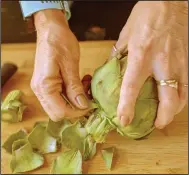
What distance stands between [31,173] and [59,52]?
0.26 m

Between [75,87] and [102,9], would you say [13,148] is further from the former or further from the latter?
[102,9]

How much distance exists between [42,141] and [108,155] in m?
0.15

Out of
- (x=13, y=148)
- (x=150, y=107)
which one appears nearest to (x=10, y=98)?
(x=13, y=148)

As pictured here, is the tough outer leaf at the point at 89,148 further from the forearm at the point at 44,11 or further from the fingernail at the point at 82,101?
the forearm at the point at 44,11

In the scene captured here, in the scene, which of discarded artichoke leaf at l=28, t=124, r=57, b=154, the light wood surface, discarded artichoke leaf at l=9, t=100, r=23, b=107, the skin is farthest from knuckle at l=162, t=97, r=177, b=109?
discarded artichoke leaf at l=9, t=100, r=23, b=107

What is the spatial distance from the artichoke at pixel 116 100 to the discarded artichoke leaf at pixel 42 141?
0.38ft

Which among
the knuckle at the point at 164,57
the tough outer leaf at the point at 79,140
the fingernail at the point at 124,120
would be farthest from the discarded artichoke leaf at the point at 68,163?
the knuckle at the point at 164,57

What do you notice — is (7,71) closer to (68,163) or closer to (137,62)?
(68,163)

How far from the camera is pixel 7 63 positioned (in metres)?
1.08

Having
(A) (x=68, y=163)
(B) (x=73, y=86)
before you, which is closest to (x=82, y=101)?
(B) (x=73, y=86)

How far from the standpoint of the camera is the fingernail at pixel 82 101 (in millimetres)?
777

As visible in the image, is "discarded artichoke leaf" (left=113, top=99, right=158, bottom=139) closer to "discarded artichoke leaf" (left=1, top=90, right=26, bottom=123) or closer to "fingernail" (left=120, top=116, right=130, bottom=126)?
"fingernail" (left=120, top=116, right=130, bottom=126)

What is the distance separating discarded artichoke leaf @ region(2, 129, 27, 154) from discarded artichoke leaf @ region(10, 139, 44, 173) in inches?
0.7

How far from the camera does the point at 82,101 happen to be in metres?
0.78
